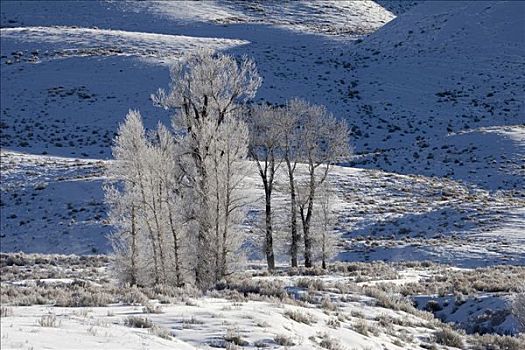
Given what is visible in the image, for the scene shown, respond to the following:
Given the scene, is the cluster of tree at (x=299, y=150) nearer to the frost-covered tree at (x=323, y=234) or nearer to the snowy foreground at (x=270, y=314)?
the frost-covered tree at (x=323, y=234)

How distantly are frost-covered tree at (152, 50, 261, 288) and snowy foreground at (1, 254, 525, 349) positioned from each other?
136 cm

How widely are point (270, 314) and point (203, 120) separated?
33.7ft

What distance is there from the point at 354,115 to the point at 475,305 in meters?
52.0

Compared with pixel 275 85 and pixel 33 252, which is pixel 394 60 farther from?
pixel 33 252

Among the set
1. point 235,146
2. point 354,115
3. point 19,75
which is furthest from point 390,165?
point 19,75

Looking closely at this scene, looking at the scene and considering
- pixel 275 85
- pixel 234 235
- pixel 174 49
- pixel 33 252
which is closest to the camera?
pixel 234 235

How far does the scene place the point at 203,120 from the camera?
73.7ft

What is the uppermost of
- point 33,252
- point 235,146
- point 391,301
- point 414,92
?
point 414,92

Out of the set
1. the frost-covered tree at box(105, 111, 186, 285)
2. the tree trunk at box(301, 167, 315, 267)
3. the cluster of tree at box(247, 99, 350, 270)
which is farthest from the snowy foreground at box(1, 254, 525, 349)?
the cluster of tree at box(247, 99, 350, 270)

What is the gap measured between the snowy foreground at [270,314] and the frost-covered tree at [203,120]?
4.47ft

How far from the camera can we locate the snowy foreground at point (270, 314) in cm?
1036

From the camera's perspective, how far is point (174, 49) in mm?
82750

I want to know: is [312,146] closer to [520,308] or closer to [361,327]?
[520,308]

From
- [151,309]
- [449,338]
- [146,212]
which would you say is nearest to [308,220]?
[146,212]
